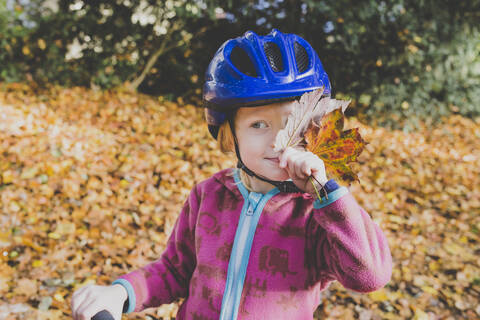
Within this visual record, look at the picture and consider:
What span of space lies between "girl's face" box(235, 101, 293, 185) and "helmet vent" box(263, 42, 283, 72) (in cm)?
21

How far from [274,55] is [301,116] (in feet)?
1.46

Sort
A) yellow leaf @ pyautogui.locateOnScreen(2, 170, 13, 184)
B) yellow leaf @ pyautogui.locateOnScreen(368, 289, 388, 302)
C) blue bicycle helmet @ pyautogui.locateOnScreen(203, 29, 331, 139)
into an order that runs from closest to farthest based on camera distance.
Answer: blue bicycle helmet @ pyautogui.locateOnScreen(203, 29, 331, 139)
yellow leaf @ pyautogui.locateOnScreen(368, 289, 388, 302)
yellow leaf @ pyautogui.locateOnScreen(2, 170, 13, 184)

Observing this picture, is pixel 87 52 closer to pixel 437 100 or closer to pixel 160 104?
pixel 160 104

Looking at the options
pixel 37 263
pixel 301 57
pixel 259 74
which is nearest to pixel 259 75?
pixel 259 74

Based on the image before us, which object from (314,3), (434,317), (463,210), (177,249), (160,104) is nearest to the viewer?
(177,249)

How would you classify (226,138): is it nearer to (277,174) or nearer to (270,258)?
(277,174)

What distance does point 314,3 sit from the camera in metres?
6.17

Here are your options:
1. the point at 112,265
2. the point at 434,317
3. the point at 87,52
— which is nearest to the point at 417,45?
the point at 434,317

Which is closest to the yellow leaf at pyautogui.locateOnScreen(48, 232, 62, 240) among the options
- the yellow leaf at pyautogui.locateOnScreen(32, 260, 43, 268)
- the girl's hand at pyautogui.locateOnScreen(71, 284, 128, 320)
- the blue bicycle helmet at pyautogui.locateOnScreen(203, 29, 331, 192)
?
the yellow leaf at pyautogui.locateOnScreen(32, 260, 43, 268)

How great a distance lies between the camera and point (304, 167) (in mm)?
1234

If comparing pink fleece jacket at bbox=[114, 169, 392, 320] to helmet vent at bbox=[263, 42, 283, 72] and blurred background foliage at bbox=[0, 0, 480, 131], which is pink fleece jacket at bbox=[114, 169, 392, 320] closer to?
helmet vent at bbox=[263, 42, 283, 72]

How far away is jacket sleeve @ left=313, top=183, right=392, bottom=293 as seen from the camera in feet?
4.01

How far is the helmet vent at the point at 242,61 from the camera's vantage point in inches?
64.8

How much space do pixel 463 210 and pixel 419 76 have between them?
11.5 ft
